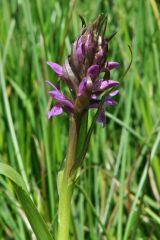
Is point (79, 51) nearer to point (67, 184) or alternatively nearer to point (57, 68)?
point (57, 68)

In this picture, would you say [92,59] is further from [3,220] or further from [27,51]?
[27,51]

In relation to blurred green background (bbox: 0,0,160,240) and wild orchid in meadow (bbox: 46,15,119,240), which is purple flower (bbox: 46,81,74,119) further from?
blurred green background (bbox: 0,0,160,240)

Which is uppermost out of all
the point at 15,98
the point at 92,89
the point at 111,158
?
the point at 92,89

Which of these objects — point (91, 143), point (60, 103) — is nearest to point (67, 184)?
point (60, 103)

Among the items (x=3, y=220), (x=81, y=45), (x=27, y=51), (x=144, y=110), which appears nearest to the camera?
(x=81, y=45)

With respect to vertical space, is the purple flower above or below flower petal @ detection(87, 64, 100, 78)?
below

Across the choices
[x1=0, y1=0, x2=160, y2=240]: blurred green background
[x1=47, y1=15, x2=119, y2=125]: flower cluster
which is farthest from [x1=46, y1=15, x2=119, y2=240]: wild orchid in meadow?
[x1=0, y1=0, x2=160, y2=240]: blurred green background

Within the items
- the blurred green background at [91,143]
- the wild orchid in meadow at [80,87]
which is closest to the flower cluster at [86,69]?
the wild orchid in meadow at [80,87]

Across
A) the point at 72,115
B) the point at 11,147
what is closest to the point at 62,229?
the point at 72,115
